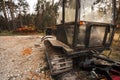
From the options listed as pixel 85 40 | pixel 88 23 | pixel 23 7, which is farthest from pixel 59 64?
pixel 23 7

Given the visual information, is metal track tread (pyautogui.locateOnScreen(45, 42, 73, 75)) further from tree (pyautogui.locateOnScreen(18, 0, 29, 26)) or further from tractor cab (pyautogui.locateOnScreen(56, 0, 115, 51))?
tree (pyautogui.locateOnScreen(18, 0, 29, 26))

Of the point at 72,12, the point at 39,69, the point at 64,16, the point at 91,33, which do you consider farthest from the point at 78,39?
the point at 39,69

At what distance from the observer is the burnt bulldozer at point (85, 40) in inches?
143

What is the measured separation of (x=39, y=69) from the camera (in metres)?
4.44

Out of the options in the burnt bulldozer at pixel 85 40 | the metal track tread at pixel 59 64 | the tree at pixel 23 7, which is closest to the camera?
the burnt bulldozer at pixel 85 40

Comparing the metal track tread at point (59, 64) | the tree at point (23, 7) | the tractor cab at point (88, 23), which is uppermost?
the tree at point (23, 7)

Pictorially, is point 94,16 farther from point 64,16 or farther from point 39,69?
point 39,69

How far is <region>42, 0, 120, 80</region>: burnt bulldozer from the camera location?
3.64 metres

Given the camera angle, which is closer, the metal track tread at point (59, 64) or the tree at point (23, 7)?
the metal track tread at point (59, 64)

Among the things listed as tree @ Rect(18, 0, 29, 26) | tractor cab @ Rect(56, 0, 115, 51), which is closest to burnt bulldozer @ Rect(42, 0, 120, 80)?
tractor cab @ Rect(56, 0, 115, 51)

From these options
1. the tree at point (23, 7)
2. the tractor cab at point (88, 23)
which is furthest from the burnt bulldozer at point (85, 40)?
the tree at point (23, 7)

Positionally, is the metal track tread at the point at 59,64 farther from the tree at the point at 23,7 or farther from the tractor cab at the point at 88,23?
the tree at the point at 23,7

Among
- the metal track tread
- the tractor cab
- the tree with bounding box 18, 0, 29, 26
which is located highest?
the tree with bounding box 18, 0, 29, 26

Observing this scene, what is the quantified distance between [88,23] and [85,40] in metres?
0.52
